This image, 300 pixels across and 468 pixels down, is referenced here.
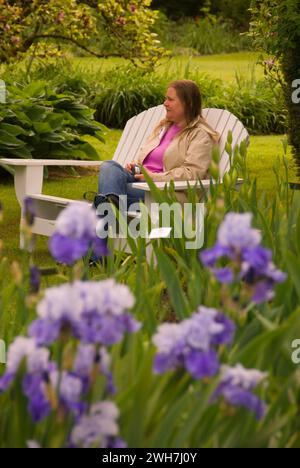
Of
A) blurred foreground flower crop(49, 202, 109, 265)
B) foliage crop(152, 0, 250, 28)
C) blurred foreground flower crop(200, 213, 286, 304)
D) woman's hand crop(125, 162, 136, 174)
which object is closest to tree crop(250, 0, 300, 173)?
woman's hand crop(125, 162, 136, 174)

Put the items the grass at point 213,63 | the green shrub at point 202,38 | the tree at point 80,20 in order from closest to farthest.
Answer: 1. the tree at point 80,20
2. the grass at point 213,63
3. the green shrub at point 202,38

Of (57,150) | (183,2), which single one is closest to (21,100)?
(57,150)

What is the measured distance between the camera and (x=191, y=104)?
6.09 metres

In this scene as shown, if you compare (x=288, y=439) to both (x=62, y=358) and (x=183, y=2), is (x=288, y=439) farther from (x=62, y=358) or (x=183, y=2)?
(x=183, y=2)

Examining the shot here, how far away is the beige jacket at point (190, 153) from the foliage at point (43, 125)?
2655mm

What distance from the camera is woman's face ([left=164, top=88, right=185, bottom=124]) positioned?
6.09m

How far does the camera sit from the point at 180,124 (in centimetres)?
623

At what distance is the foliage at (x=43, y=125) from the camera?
8.65m

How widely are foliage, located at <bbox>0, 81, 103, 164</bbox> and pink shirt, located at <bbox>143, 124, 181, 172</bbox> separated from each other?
245 centimetres

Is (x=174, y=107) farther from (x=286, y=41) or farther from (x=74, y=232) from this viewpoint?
(x=74, y=232)
